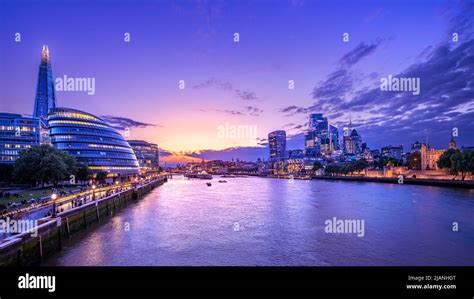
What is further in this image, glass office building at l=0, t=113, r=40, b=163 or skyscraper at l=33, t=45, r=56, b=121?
skyscraper at l=33, t=45, r=56, b=121

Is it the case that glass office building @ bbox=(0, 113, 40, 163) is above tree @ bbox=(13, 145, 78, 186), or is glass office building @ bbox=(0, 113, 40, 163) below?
above

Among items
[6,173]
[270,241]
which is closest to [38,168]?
[6,173]

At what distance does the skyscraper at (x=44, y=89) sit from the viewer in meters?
158

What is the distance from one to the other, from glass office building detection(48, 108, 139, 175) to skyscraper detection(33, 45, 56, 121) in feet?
232

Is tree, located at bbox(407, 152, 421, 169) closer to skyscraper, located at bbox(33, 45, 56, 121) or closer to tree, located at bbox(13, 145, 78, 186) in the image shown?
tree, located at bbox(13, 145, 78, 186)

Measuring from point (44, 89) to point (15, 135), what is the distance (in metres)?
77.0

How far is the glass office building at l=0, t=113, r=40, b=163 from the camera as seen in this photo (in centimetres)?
9275

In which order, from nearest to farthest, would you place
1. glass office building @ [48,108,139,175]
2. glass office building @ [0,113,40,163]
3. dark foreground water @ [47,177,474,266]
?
dark foreground water @ [47,177,474,266]
glass office building @ [48,108,139,175]
glass office building @ [0,113,40,163]

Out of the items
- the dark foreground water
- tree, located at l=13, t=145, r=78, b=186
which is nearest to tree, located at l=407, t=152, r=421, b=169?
the dark foreground water

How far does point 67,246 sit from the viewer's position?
21.9m

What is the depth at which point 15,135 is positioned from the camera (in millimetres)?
95125

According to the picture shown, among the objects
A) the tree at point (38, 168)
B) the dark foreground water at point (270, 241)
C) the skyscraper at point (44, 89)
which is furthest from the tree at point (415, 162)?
the skyscraper at point (44, 89)
